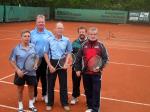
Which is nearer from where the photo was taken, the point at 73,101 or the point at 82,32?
the point at 82,32

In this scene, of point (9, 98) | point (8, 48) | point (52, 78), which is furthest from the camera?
point (8, 48)

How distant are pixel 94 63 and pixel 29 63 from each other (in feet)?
4.52

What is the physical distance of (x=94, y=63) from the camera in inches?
269

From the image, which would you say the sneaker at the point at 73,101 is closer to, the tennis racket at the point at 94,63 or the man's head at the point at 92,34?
the tennis racket at the point at 94,63

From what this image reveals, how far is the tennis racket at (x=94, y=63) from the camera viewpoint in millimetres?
6789

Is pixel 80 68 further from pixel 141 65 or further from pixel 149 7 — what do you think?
pixel 149 7

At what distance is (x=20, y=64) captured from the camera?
22.5ft

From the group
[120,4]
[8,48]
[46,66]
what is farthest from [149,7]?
[46,66]

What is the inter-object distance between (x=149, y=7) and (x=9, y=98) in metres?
39.0

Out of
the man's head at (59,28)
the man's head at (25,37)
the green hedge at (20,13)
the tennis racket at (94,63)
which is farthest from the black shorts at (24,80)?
the green hedge at (20,13)

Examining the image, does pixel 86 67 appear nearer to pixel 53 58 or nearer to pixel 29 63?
Answer: pixel 53 58

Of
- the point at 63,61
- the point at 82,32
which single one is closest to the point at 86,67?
the point at 63,61

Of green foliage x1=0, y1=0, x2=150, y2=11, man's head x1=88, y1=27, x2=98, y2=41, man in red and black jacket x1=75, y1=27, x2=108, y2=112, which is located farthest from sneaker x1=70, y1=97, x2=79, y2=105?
green foliage x1=0, y1=0, x2=150, y2=11

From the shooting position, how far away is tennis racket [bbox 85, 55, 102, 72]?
6789 millimetres
